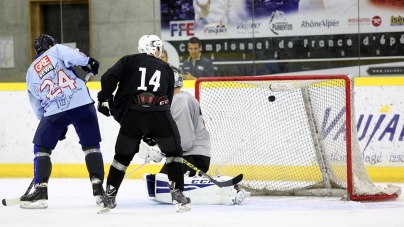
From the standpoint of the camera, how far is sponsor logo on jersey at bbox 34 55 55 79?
6.34 metres

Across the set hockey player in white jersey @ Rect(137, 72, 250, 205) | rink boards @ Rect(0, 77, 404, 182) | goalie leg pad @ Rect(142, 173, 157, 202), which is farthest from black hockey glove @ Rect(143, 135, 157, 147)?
rink boards @ Rect(0, 77, 404, 182)

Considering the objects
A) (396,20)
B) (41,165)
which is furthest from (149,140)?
(396,20)

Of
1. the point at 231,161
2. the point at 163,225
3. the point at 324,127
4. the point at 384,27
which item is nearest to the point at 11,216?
the point at 163,225

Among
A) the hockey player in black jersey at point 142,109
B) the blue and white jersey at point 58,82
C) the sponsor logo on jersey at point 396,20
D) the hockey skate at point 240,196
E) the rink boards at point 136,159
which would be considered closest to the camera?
the hockey player in black jersey at point 142,109

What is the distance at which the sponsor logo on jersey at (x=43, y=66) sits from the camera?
20.8 feet

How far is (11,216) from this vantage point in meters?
6.00

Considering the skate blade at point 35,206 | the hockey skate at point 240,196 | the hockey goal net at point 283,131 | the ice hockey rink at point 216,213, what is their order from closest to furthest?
1. the ice hockey rink at point 216,213
2. the skate blade at point 35,206
3. the hockey skate at point 240,196
4. the hockey goal net at point 283,131

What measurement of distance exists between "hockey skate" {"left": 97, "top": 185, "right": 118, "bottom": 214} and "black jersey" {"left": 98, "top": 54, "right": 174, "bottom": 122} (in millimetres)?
458

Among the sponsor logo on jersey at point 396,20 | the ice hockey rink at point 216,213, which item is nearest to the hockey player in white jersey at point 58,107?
the ice hockey rink at point 216,213

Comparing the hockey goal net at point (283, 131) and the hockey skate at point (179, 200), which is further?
the hockey goal net at point (283, 131)

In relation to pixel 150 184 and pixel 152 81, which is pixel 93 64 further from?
pixel 150 184

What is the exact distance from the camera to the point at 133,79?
598 centimetres

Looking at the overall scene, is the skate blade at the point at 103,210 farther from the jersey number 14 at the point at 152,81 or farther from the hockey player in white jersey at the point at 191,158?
Answer: the jersey number 14 at the point at 152,81

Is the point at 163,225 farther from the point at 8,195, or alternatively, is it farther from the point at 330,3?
the point at 330,3
